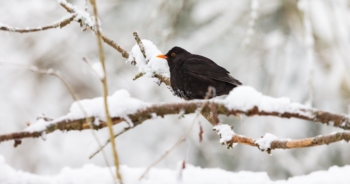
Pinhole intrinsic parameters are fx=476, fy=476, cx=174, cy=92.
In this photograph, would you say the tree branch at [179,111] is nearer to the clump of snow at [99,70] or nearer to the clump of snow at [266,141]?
the clump of snow at [99,70]

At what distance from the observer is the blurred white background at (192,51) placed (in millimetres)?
8688

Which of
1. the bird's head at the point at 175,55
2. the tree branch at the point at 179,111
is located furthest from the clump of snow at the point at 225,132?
the bird's head at the point at 175,55

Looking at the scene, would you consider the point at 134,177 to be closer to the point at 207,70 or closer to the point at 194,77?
the point at 194,77

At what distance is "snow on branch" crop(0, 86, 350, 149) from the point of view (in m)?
1.80

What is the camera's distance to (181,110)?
74.5 inches

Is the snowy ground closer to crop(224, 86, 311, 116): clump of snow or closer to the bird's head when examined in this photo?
crop(224, 86, 311, 116): clump of snow

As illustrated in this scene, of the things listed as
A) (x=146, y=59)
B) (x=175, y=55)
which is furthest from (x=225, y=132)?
(x=175, y=55)

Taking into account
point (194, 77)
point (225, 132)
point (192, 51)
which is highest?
point (192, 51)

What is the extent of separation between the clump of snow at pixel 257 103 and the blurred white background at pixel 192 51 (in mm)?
6293

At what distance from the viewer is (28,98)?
9453mm

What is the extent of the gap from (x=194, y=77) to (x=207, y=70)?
27cm

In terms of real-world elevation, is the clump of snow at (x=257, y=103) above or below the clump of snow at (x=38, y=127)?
below

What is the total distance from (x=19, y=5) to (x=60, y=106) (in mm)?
2295

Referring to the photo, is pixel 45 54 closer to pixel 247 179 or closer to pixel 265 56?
pixel 265 56
